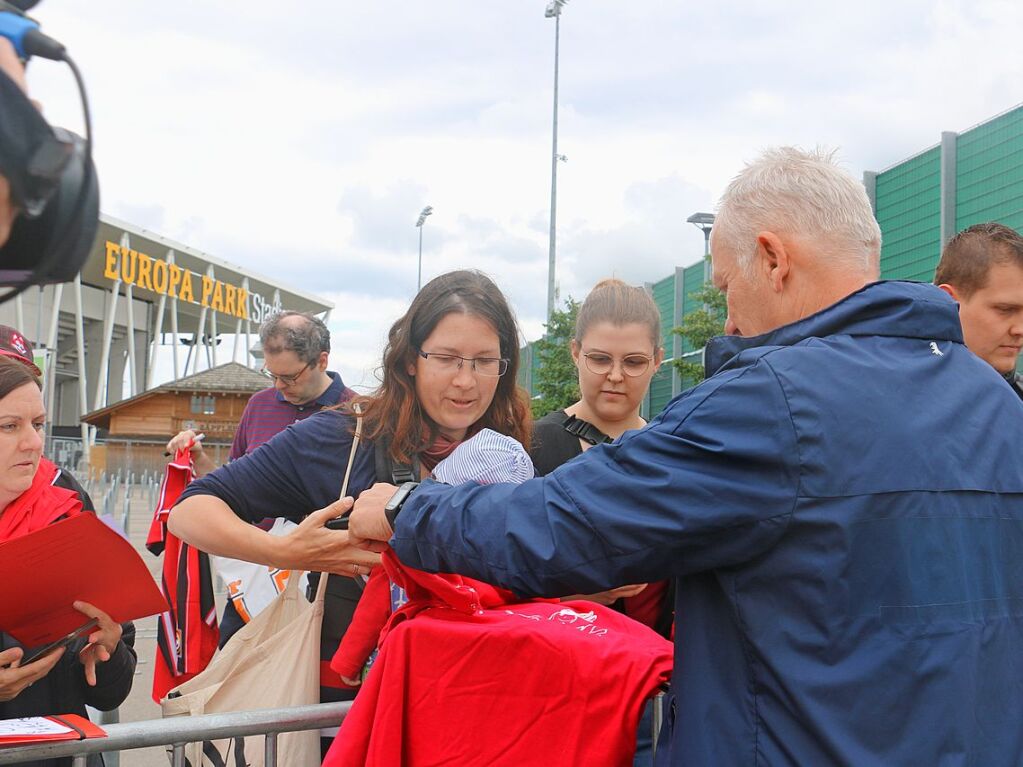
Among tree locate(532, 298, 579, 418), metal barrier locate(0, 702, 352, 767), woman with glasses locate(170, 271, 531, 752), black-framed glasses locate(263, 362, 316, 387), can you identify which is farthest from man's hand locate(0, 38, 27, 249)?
tree locate(532, 298, 579, 418)

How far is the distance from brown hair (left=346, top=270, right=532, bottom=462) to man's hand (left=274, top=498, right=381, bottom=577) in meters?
0.34

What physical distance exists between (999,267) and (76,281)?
3174mm

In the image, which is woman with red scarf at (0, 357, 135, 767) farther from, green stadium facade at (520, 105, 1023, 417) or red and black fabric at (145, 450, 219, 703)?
green stadium facade at (520, 105, 1023, 417)

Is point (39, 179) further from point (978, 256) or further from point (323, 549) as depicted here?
point (978, 256)

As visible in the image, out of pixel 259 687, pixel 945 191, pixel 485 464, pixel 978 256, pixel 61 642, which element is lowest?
pixel 259 687

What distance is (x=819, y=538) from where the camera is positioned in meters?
1.51

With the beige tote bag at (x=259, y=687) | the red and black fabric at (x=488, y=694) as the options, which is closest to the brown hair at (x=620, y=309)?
the beige tote bag at (x=259, y=687)

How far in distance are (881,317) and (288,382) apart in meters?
4.19

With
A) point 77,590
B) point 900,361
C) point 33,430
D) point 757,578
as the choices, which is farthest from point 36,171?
point 33,430

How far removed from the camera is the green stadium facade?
11.7 metres

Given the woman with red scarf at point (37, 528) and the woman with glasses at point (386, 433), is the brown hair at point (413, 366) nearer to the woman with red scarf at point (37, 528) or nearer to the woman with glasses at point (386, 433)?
the woman with glasses at point (386, 433)

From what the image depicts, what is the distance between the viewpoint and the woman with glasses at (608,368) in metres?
3.22

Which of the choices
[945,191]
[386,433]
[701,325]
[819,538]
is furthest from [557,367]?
[819,538]

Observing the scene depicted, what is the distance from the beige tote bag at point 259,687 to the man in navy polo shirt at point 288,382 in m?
2.82
